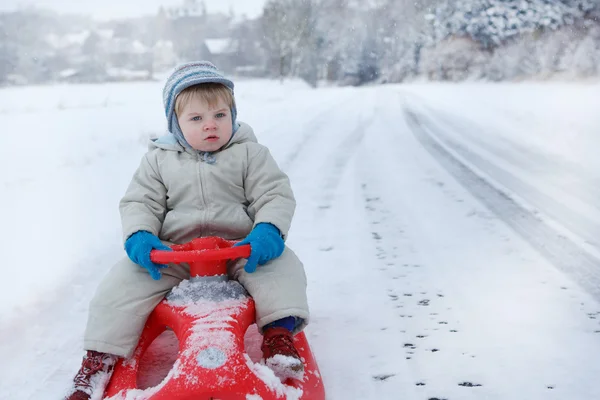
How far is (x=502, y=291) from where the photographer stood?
9.48 ft

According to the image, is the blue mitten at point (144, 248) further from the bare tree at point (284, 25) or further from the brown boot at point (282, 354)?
the bare tree at point (284, 25)

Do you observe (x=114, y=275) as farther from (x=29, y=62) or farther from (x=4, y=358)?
(x=29, y=62)

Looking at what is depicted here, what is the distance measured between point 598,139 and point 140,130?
6.99m

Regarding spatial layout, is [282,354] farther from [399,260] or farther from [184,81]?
[399,260]

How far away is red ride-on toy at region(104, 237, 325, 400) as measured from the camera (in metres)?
1.74

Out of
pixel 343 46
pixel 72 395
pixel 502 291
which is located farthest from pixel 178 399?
pixel 343 46

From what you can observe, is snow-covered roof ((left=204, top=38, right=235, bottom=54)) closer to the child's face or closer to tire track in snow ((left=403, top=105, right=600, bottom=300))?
tire track in snow ((left=403, top=105, right=600, bottom=300))

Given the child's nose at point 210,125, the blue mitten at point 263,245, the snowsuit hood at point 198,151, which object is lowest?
the blue mitten at point 263,245

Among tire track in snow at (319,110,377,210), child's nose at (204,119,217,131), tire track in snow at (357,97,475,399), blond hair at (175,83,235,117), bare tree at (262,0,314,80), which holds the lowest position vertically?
tire track in snow at (357,97,475,399)

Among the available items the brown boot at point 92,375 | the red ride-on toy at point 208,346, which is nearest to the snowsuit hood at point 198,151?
the red ride-on toy at point 208,346

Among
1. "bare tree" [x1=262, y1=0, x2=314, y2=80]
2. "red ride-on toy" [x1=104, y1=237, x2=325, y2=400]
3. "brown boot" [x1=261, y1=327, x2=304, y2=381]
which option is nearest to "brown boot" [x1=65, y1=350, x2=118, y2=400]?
"red ride-on toy" [x1=104, y1=237, x2=325, y2=400]

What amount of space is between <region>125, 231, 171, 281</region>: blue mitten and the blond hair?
0.56 metres

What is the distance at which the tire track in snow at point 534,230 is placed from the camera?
10.0 ft

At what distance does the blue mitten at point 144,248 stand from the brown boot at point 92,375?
1.06 feet
